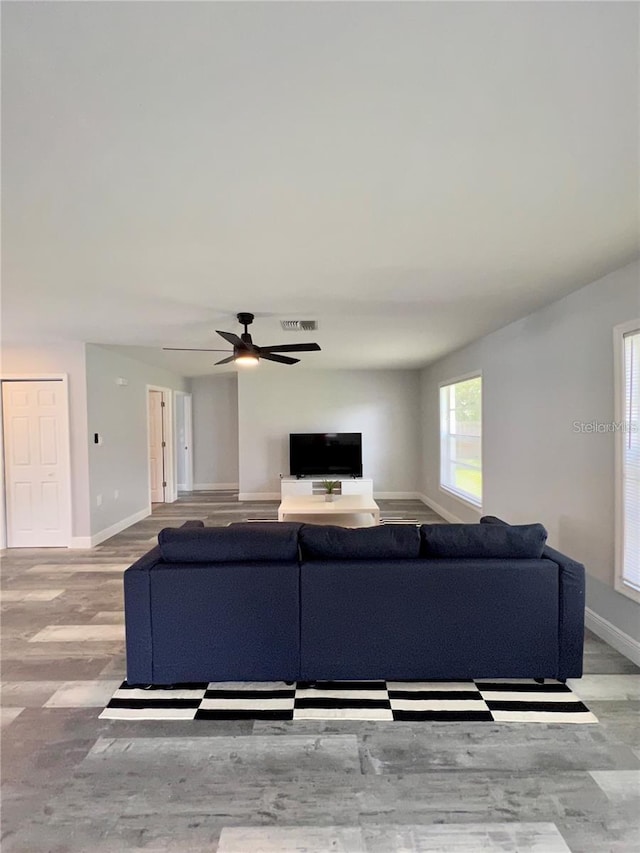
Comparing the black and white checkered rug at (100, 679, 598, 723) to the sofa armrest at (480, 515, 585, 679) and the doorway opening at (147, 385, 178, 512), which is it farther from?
the doorway opening at (147, 385, 178, 512)

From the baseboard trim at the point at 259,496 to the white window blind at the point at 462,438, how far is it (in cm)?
306

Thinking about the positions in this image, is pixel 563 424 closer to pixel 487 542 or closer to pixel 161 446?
pixel 487 542

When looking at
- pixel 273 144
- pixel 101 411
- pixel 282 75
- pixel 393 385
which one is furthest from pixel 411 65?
pixel 393 385

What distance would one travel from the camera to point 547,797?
180 centimetres

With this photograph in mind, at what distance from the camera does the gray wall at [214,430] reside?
9.48m

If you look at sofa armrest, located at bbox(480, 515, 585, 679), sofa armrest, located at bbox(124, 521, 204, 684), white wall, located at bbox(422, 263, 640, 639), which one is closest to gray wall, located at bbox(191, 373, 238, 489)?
white wall, located at bbox(422, 263, 640, 639)

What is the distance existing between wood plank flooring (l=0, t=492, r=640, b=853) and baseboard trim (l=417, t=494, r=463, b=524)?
381 cm

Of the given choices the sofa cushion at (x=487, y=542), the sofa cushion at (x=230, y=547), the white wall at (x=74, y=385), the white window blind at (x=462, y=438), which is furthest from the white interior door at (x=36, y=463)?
the white window blind at (x=462, y=438)

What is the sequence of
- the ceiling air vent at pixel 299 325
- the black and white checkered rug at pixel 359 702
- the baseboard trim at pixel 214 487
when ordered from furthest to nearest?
the baseboard trim at pixel 214 487
the ceiling air vent at pixel 299 325
the black and white checkered rug at pixel 359 702

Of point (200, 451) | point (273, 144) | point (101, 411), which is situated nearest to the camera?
point (273, 144)

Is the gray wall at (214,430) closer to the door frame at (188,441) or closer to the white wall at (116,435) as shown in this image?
the door frame at (188,441)

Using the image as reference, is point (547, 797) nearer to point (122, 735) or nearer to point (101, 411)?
point (122, 735)

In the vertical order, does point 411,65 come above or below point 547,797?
above

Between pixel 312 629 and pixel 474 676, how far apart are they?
3.14ft
